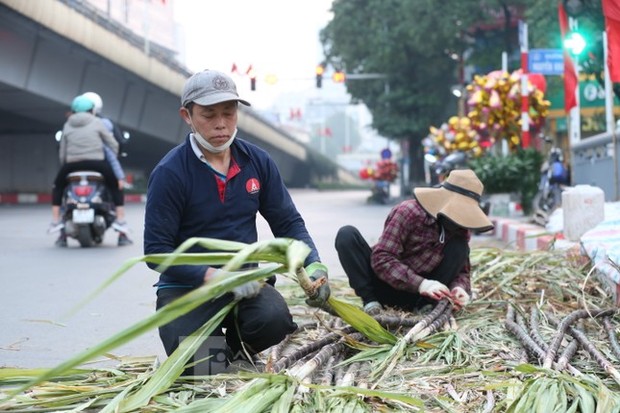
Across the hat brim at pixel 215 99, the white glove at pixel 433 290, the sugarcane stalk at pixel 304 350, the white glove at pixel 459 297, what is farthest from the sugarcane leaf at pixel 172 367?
the white glove at pixel 459 297

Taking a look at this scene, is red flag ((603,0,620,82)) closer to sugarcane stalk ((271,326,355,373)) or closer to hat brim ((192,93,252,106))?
sugarcane stalk ((271,326,355,373))

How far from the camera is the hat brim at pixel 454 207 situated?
4742mm

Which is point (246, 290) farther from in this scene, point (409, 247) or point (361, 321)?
point (409, 247)

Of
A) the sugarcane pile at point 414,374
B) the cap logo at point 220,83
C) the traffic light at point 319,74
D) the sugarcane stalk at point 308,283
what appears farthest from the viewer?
the traffic light at point 319,74

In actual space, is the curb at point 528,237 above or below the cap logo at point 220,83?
below

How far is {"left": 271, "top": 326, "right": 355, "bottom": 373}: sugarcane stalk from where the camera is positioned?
146 inches

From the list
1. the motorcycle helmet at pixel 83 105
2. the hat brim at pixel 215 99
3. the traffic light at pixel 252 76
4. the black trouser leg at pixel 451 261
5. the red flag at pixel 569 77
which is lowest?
the black trouser leg at pixel 451 261

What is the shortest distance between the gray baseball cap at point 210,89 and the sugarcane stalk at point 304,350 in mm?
1067

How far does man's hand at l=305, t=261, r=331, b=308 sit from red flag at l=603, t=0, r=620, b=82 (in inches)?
372

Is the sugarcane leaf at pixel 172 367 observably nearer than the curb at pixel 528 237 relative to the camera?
Yes

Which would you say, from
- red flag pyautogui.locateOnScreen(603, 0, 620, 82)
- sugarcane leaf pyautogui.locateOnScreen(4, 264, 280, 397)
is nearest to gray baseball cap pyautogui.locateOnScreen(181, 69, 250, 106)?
sugarcane leaf pyautogui.locateOnScreen(4, 264, 280, 397)

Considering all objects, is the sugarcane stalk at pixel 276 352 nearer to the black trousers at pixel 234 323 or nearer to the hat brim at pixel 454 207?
the black trousers at pixel 234 323

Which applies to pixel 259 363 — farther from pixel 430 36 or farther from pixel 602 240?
pixel 430 36

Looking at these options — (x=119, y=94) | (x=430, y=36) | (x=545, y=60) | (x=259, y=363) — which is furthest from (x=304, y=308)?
(x=430, y=36)
